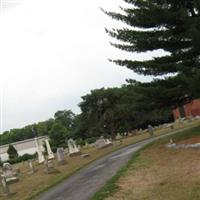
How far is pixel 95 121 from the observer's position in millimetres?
61156

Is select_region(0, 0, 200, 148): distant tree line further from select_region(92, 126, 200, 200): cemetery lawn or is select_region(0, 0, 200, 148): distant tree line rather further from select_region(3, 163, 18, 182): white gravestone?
select_region(3, 163, 18, 182): white gravestone

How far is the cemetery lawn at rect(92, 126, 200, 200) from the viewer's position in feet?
31.9

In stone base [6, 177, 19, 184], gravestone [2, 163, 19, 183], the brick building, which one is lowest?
stone base [6, 177, 19, 184]

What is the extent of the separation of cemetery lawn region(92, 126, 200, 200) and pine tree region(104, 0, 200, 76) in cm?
635

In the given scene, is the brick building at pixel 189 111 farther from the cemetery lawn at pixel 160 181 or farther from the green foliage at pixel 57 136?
the cemetery lawn at pixel 160 181

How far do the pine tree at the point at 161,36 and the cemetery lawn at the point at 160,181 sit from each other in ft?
20.8

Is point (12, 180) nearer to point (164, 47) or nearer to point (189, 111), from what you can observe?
point (164, 47)

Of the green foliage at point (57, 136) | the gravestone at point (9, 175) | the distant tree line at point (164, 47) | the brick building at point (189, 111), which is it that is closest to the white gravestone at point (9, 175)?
the gravestone at point (9, 175)

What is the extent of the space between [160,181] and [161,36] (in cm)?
1103

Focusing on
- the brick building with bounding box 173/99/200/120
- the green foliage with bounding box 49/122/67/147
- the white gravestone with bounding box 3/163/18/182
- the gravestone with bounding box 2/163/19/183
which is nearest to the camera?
the gravestone with bounding box 2/163/19/183

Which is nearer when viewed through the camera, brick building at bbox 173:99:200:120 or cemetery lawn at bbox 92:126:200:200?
cemetery lawn at bbox 92:126:200:200

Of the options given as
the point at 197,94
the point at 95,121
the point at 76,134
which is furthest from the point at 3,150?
the point at 197,94

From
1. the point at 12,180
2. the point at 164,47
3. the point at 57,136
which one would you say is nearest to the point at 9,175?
the point at 12,180

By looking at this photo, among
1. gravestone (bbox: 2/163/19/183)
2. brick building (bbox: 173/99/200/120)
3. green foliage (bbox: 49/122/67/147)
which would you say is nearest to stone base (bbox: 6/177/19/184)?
gravestone (bbox: 2/163/19/183)
